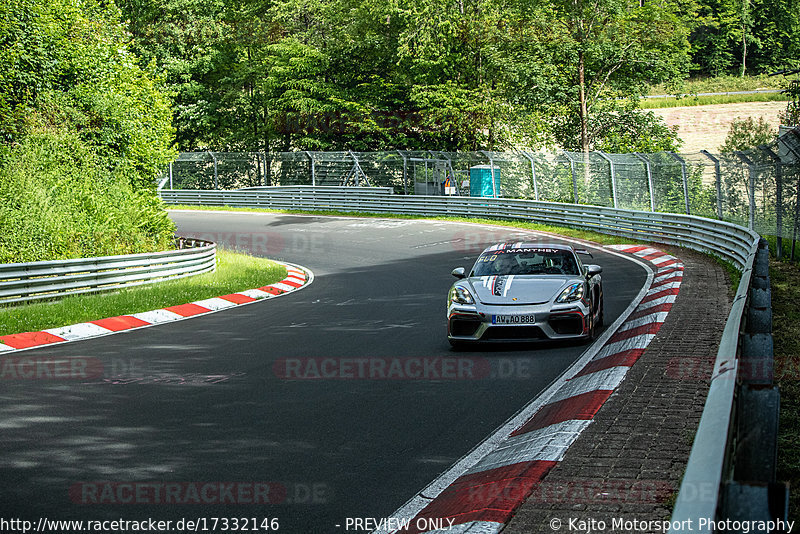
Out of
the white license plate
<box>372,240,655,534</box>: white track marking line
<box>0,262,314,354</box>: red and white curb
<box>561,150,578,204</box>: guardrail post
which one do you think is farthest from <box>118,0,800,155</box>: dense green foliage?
the white license plate

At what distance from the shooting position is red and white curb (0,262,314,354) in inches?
501

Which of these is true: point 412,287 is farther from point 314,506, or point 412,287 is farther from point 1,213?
point 314,506

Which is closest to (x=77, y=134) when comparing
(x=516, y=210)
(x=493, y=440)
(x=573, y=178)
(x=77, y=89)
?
(x=77, y=89)

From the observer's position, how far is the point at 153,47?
178ft

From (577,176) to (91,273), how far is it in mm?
20190

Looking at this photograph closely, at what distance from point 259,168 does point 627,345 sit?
39.0 meters

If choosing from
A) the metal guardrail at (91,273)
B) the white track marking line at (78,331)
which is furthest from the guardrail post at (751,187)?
the white track marking line at (78,331)

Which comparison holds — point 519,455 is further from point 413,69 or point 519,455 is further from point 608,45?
point 413,69

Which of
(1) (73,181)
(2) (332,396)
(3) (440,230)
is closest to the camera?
(2) (332,396)

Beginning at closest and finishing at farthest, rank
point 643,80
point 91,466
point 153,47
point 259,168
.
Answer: point 91,466 < point 643,80 < point 259,168 < point 153,47

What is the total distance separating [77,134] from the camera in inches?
941

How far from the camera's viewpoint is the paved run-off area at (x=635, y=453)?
15.2 feet

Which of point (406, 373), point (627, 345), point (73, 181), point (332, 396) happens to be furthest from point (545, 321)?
point (73, 181)

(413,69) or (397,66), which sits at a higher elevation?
(397,66)
